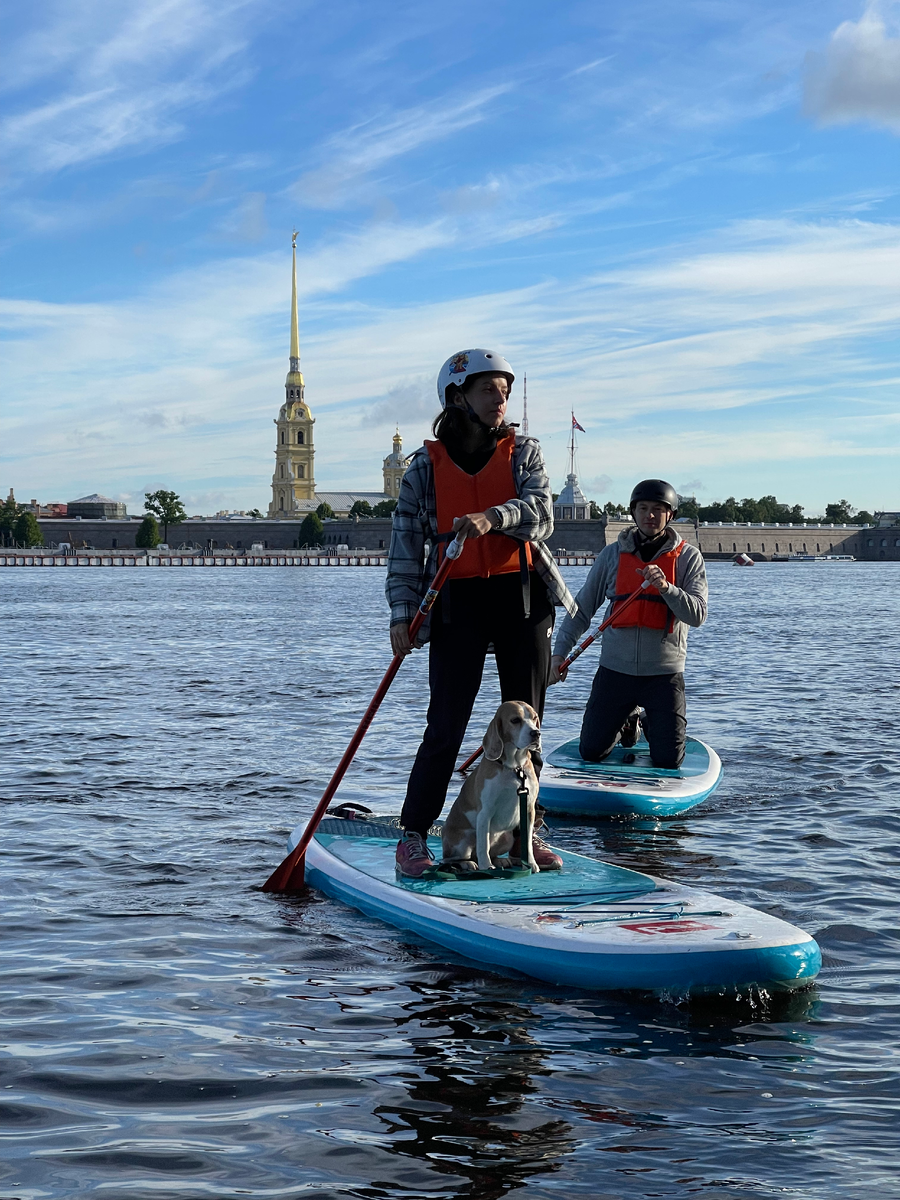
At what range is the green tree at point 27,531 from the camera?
167750 mm

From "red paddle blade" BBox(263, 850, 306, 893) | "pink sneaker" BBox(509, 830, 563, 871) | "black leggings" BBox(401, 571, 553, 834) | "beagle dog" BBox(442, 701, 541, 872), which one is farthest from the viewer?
"red paddle blade" BBox(263, 850, 306, 893)

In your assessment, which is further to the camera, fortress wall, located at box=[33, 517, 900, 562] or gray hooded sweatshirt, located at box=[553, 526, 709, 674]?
fortress wall, located at box=[33, 517, 900, 562]

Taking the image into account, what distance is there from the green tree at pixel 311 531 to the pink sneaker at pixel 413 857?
17235cm

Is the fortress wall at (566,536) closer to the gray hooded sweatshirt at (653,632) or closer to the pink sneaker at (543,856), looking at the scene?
the gray hooded sweatshirt at (653,632)

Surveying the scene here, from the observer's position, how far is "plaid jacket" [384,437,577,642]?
6.34 meters

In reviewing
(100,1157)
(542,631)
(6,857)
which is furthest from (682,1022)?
(6,857)

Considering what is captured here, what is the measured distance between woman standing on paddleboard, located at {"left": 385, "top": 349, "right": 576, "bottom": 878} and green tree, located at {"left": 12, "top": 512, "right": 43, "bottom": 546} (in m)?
170

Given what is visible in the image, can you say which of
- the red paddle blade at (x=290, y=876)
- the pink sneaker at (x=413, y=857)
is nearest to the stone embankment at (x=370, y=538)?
the red paddle blade at (x=290, y=876)

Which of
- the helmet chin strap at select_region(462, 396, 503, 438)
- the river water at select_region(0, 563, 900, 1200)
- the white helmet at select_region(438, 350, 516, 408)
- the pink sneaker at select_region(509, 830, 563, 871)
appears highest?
the white helmet at select_region(438, 350, 516, 408)

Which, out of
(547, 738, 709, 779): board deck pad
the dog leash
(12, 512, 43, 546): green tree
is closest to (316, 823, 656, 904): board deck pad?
the dog leash

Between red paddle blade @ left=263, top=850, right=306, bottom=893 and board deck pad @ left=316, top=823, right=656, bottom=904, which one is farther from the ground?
board deck pad @ left=316, top=823, right=656, bottom=904

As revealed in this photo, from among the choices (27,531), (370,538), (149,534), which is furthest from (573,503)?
(27,531)

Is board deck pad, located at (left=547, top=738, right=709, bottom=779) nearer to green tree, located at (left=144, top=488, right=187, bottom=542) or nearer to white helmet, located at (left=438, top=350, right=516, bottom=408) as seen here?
white helmet, located at (left=438, top=350, right=516, bottom=408)

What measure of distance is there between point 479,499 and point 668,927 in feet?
7.18
